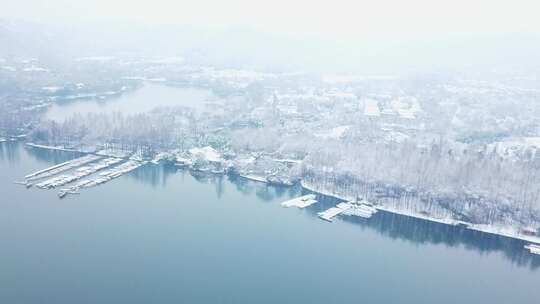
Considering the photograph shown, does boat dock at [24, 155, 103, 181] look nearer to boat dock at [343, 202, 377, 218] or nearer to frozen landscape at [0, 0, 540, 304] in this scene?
frozen landscape at [0, 0, 540, 304]

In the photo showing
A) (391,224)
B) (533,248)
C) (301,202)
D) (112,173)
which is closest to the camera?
(533,248)

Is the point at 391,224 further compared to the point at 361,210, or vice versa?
the point at 361,210

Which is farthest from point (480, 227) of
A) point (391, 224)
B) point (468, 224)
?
point (391, 224)

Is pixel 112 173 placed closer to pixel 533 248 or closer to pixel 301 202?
pixel 301 202

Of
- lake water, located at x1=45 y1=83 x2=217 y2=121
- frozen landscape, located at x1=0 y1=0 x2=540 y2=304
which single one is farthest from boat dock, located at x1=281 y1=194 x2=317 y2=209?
lake water, located at x1=45 y1=83 x2=217 y2=121

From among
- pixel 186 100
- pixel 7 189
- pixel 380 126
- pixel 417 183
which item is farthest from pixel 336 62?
pixel 7 189

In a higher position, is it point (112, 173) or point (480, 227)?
point (112, 173)

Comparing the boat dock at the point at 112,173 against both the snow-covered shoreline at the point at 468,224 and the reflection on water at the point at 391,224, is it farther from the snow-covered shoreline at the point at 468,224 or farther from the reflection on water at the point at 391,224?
the snow-covered shoreline at the point at 468,224
